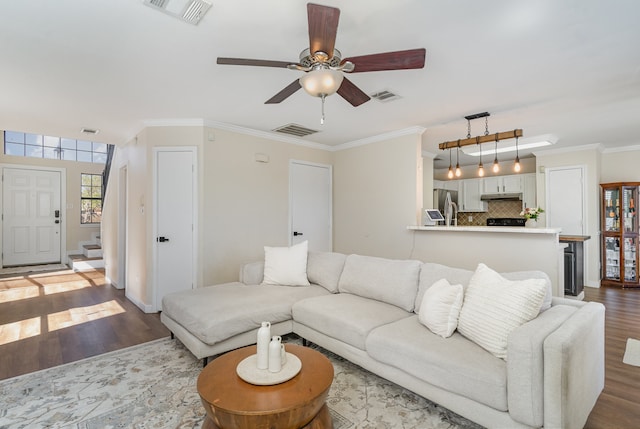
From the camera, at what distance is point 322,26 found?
66.6 inches

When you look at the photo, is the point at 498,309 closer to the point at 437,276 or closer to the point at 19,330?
the point at 437,276

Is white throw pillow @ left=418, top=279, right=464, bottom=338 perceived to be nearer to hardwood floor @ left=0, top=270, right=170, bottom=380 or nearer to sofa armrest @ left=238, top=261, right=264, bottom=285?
sofa armrest @ left=238, top=261, right=264, bottom=285

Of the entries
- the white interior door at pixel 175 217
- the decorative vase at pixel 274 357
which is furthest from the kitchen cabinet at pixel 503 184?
the decorative vase at pixel 274 357

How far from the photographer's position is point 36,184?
718 centimetres

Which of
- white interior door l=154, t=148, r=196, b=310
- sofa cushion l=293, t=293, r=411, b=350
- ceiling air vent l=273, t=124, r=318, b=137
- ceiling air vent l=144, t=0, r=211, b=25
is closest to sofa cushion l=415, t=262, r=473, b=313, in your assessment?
sofa cushion l=293, t=293, r=411, b=350

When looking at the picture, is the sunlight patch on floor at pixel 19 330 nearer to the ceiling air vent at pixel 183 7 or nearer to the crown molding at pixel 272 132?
the crown molding at pixel 272 132

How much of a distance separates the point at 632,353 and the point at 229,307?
11.9 ft

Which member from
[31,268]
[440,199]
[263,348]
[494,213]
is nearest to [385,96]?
[263,348]

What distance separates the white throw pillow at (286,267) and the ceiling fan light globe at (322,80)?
6.67 ft

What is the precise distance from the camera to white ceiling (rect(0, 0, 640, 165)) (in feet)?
6.50

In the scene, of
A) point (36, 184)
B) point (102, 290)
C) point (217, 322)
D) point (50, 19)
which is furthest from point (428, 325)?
point (36, 184)

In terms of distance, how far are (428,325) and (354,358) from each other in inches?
24.1

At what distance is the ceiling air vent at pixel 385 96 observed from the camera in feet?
10.7

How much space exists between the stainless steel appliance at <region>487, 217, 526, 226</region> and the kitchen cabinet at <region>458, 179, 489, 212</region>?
0.31 m
